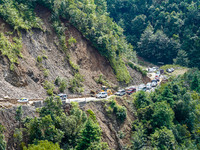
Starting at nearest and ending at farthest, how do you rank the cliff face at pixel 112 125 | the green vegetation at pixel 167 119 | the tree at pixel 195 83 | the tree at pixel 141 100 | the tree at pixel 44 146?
the tree at pixel 44 146 → the cliff face at pixel 112 125 → the green vegetation at pixel 167 119 → the tree at pixel 141 100 → the tree at pixel 195 83

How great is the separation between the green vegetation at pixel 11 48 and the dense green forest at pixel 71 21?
224 cm

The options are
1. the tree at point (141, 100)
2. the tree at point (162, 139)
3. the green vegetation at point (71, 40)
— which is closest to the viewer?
the tree at point (162, 139)

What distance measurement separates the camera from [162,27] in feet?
326

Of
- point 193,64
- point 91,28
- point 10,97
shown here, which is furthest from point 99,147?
point 193,64

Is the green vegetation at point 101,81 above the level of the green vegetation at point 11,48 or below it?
below

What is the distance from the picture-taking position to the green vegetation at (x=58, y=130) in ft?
100

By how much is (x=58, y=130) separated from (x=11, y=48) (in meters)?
14.1

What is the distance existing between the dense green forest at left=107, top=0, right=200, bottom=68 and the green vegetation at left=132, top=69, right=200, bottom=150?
3439cm

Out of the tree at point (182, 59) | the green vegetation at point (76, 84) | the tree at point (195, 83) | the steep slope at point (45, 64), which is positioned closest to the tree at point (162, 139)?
the green vegetation at point (76, 84)

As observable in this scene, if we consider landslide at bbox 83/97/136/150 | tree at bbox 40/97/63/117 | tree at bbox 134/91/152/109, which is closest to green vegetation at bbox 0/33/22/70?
tree at bbox 40/97/63/117

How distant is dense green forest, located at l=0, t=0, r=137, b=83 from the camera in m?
45.1

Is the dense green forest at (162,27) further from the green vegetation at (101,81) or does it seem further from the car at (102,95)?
the car at (102,95)

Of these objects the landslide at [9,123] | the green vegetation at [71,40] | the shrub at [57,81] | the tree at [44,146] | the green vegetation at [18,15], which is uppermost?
the green vegetation at [18,15]

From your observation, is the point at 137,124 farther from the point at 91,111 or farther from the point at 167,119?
the point at 91,111
